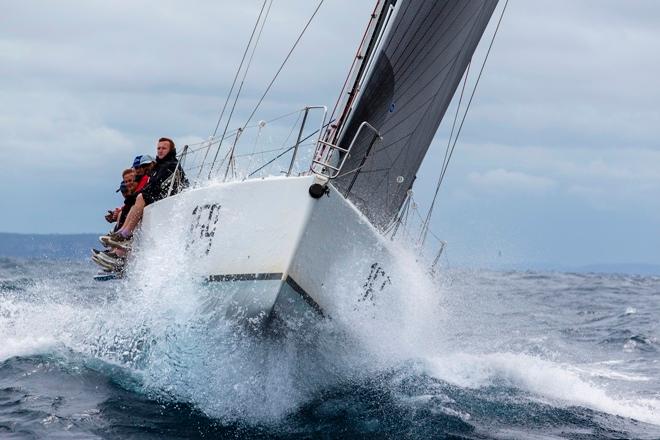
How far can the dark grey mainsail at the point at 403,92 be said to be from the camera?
25.8ft

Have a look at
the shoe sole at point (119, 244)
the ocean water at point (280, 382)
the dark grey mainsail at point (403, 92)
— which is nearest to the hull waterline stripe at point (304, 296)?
the ocean water at point (280, 382)

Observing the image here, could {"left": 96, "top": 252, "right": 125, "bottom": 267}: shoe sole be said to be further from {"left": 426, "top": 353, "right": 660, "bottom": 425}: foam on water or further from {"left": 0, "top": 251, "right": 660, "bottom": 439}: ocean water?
{"left": 426, "top": 353, "right": 660, "bottom": 425}: foam on water

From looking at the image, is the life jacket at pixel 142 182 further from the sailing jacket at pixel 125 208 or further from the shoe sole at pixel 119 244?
the shoe sole at pixel 119 244

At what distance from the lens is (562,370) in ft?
34.3

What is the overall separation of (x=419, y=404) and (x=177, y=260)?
8.32ft

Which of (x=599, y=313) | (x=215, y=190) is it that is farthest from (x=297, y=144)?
(x=599, y=313)

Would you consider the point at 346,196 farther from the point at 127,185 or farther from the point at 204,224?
the point at 127,185

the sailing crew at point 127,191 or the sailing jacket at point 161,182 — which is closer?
Answer: the sailing jacket at point 161,182

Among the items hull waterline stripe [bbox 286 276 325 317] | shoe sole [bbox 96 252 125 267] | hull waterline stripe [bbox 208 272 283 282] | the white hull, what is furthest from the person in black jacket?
hull waterline stripe [bbox 286 276 325 317]

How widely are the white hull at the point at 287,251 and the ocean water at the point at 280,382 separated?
0.75ft

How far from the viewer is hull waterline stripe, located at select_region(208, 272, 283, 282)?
22.7 feet

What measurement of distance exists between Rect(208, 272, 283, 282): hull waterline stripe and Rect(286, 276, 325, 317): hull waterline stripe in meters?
0.09

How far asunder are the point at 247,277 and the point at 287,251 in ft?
1.56

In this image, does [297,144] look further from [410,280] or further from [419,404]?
[419,404]
